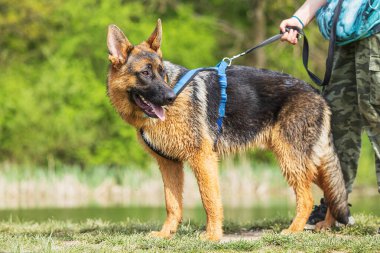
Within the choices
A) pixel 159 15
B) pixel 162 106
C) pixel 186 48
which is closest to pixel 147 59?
pixel 162 106

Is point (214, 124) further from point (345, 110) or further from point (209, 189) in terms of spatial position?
point (345, 110)

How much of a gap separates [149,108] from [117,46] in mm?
655

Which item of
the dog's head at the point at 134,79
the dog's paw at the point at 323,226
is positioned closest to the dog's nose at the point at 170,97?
the dog's head at the point at 134,79

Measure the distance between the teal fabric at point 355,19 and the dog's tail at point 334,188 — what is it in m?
1.10

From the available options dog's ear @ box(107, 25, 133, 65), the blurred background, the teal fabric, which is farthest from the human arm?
the blurred background

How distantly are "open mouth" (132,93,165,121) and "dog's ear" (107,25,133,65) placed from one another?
1.17ft

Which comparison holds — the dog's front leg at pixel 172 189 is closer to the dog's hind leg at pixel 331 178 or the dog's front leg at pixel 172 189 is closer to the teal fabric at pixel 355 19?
the dog's hind leg at pixel 331 178

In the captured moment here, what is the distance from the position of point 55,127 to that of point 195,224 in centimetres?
1673

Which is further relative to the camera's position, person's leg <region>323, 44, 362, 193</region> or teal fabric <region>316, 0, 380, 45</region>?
person's leg <region>323, 44, 362, 193</region>

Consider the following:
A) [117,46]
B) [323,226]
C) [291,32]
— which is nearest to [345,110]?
[291,32]

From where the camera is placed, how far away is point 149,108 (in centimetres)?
645

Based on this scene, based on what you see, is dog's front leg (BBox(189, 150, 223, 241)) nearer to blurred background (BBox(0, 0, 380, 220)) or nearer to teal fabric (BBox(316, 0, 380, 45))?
teal fabric (BBox(316, 0, 380, 45))

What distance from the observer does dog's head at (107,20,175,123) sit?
6391 millimetres

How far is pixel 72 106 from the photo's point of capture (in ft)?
82.8
